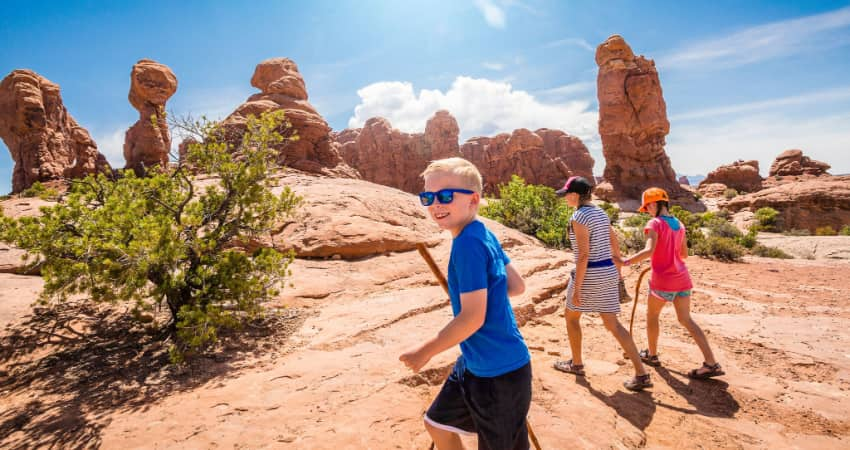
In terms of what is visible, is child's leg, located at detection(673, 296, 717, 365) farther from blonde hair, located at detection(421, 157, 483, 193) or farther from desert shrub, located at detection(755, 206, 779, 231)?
desert shrub, located at detection(755, 206, 779, 231)

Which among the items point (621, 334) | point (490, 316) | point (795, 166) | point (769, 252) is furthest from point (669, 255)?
point (795, 166)

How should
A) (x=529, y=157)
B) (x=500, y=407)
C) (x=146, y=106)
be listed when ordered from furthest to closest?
(x=529, y=157)
(x=146, y=106)
(x=500, y=407)

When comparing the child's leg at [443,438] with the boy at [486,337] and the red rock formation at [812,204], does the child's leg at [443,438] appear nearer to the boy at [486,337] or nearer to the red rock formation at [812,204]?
the boy at [486,337]

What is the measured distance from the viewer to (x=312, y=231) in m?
7.22

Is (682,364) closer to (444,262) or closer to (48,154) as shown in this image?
(444,262)

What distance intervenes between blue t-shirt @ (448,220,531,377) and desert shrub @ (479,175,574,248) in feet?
31.2

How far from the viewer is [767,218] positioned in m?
24.6

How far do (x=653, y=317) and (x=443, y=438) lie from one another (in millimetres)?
3194

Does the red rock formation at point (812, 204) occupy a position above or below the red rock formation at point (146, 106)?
below

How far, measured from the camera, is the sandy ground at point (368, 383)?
9.02ft

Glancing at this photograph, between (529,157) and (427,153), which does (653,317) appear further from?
(427,153)

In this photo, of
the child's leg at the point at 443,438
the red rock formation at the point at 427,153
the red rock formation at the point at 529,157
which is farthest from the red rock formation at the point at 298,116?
the red rock formation at the point at 427,153

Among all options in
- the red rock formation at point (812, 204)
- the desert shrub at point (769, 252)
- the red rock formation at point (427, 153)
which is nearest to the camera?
the desert shrub at point (769, 252)

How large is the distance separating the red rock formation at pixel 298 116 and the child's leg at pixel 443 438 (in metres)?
18.4
